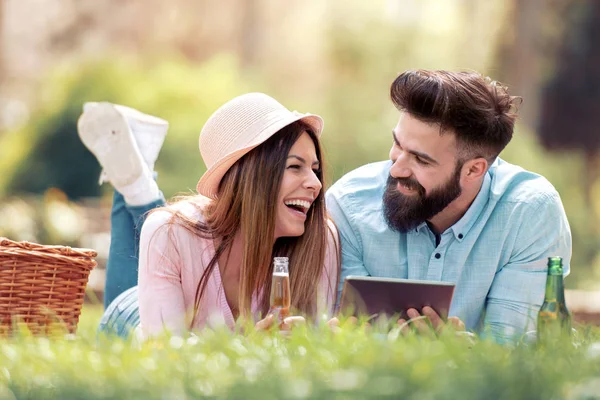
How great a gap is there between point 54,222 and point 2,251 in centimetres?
567

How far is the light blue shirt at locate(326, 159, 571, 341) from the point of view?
Answer: 12.8 ft

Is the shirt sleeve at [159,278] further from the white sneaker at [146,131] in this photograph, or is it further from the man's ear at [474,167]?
the white sneaker at [146,131]

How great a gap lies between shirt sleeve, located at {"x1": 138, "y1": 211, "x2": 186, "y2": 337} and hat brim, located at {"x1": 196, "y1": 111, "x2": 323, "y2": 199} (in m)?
0.22

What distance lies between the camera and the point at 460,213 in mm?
4105

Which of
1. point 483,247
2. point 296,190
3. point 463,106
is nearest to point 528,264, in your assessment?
point 483,247

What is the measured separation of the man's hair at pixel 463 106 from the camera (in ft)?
13.0

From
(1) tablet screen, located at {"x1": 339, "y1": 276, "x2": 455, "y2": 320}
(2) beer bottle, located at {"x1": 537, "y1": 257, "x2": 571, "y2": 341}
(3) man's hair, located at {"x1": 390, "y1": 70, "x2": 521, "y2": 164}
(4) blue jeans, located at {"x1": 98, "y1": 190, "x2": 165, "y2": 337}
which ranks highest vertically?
(3) man's hair, located at {"x1": 390, "y1": 70, "x2": 521, "y2": 164}

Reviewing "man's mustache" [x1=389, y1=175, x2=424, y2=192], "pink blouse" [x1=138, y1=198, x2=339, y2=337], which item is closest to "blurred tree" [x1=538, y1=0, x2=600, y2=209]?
"man's mustache" [x1=389, y1=175, x2=424, y2=192]

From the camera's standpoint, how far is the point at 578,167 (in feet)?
55.3

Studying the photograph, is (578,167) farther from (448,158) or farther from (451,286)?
(451,286)

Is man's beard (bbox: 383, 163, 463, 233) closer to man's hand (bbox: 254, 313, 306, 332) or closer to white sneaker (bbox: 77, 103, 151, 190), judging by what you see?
man's hand (bbox: 254, 313, 306, 332)

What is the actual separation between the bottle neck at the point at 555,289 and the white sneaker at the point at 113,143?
2609mm

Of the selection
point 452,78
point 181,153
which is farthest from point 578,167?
point 452,78

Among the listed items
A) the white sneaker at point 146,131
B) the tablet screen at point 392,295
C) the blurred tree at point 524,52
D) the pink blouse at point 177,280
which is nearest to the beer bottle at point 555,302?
the tablet screen at point 392,295
